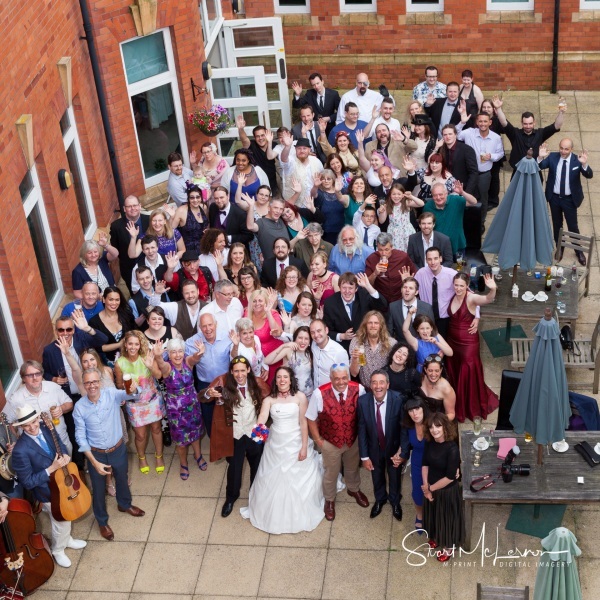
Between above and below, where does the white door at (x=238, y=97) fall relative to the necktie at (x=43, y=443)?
above

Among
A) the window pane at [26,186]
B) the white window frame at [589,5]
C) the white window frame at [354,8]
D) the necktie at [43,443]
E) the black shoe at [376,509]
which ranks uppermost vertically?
the window pane at [26,186]

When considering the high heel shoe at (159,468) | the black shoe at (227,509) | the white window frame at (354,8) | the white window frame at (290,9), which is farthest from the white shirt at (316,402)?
the white window frame at (290,9)

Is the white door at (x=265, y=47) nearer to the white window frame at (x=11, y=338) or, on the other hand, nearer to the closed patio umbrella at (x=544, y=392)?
the white window frame at (x=11, y=338)

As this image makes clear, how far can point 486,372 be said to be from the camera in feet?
44.7

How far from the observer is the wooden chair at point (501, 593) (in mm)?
8805

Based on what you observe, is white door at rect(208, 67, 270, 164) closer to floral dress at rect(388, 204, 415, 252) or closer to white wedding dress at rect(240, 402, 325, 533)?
floral dress at rect(388, 204, 415, 252)

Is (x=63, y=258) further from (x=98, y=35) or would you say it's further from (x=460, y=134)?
(x=460, y=134)

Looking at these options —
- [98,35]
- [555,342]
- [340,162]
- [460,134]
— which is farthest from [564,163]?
[98,35]

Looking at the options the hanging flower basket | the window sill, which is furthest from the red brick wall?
the window sill

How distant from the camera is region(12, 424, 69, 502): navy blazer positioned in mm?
10727

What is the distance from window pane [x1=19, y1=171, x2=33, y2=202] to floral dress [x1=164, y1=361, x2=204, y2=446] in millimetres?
3220

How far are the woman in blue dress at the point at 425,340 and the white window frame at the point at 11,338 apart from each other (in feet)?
15.3

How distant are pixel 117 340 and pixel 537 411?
498cm

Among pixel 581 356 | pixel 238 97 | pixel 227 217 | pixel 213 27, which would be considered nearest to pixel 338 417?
pixel 581 356
